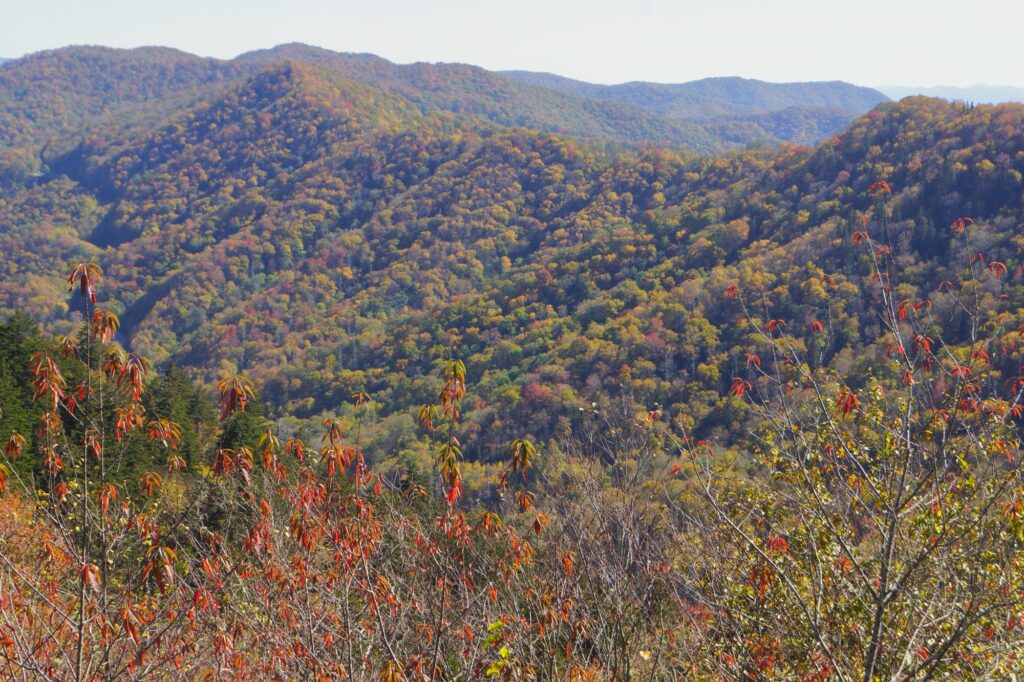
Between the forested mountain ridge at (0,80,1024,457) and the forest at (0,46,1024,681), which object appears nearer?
the forest at (0,46,1024,681)

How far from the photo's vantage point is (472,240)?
103250 mm

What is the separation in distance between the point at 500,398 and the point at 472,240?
5474 cm

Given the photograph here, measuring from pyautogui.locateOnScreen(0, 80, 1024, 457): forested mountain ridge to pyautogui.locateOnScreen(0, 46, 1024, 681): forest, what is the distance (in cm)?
55

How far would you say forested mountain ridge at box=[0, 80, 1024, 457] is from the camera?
50.2 metres

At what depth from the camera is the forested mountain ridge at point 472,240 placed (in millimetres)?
50219

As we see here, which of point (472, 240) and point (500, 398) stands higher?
point (472, 240)

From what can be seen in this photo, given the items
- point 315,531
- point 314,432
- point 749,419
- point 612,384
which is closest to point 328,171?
point 314,432

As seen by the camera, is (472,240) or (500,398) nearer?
(500,398)

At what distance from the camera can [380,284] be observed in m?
96.4

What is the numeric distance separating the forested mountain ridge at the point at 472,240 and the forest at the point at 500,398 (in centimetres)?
55

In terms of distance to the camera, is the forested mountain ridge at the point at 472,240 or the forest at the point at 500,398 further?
the forested mountain ridge at the point at 472,240

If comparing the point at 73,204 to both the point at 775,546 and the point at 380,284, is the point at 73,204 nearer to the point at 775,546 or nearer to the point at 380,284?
the point at 380,284

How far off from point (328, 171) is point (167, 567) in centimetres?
13838

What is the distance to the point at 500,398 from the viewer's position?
172 feet
